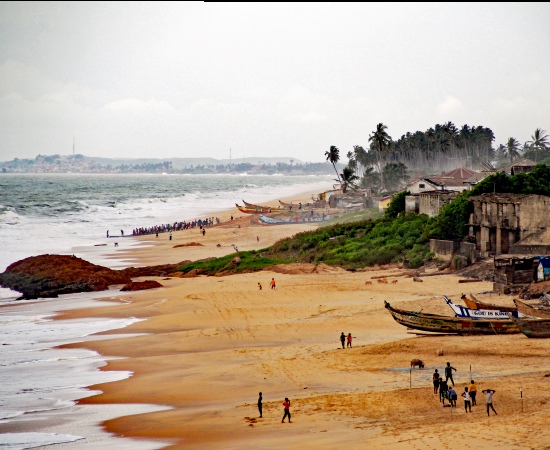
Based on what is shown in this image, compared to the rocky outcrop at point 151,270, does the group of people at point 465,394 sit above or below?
below

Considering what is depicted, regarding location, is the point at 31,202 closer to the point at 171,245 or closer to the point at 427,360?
the point at 171,245

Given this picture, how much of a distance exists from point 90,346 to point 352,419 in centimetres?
1599

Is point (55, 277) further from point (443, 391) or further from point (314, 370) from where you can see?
point (443, 391)

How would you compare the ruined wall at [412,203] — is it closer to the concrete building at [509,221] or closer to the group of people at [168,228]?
the concrete building at [509,221]

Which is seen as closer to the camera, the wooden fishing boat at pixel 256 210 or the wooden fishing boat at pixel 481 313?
the wooden fishing boat at pixel 481 313

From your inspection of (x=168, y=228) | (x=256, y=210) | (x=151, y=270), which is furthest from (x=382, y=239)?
(x=256, y=210)

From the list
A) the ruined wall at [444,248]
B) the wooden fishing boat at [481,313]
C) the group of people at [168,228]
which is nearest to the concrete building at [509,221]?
the ruined wall at [444,248]

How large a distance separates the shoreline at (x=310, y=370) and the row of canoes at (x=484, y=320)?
0.53m

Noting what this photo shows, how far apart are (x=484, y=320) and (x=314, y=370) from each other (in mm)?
7506

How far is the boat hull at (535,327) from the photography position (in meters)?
27.1

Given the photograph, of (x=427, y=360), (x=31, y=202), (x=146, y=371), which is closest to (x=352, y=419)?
(x=427, y=360)

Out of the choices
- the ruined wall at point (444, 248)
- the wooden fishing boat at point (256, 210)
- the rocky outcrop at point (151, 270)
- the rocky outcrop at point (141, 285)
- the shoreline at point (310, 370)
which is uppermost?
the wooden fishing boat at point (256, 210)

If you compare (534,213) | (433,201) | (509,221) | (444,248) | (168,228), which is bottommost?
(444,248)

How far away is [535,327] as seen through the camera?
89.5 feet
